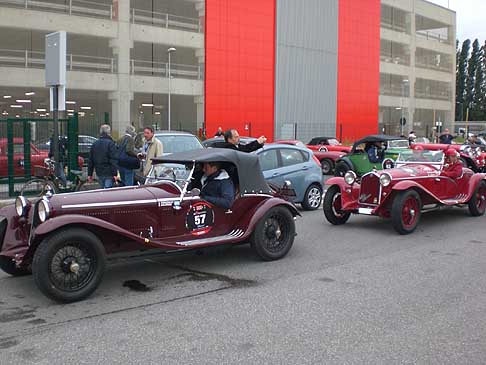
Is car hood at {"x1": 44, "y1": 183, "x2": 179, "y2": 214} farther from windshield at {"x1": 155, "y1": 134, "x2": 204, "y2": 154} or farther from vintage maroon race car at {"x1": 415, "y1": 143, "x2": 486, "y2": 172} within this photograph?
vintage maroon race car at {"x1": 415, "y1": 143, "x2": 486, "y2": 172}

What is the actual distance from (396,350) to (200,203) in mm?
3265

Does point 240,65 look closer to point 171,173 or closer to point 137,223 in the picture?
point 171,173

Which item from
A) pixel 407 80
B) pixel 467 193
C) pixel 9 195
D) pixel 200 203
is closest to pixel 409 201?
pixel 467 193

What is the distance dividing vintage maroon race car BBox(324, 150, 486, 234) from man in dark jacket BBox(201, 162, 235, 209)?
3.43 meters

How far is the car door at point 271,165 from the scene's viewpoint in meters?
11.8

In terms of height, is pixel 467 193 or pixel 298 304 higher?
pixel 467 193

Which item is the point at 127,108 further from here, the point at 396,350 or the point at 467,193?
the point at 396,350

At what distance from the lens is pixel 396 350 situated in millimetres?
4484

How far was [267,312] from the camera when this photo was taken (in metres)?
5.45

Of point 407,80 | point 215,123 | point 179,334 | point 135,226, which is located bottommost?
point 179,334

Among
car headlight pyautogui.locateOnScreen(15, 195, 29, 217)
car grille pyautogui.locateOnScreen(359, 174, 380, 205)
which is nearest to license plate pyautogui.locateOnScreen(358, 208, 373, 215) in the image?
car grille pyautogui.locateOnScreen(359, 174, 380, 205)

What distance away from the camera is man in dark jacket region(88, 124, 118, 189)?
12078 mm

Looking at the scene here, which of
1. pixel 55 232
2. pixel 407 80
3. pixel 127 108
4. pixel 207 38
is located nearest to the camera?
pixel 55 232

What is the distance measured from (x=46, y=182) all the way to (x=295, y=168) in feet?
19.5
